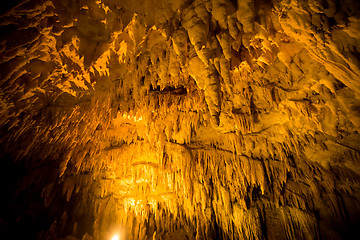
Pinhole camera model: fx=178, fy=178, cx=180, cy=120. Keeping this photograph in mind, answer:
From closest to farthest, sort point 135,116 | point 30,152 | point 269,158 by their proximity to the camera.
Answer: point 135,116, point 30,152, point 269,158

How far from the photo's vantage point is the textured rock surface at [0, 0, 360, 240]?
97.1 inches

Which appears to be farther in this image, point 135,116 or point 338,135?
point 135,116

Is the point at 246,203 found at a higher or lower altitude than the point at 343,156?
lower

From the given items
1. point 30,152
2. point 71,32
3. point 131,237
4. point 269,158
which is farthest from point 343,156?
point 30,152

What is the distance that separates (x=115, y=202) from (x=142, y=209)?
122 cm

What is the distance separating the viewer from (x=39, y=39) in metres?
2.60

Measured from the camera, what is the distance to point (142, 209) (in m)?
7.66

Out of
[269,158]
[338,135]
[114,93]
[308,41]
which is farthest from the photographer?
[269,158]

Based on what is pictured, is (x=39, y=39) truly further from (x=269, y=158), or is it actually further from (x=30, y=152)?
(x=269, y=158)

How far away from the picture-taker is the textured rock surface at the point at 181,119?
2.47 meters

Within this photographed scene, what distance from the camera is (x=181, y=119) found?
498 centimetres

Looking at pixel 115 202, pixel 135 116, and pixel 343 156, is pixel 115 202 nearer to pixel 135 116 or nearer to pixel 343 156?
pixel 135 116

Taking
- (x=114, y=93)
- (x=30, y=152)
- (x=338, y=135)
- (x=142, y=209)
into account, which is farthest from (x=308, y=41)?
(x=142, y=209)

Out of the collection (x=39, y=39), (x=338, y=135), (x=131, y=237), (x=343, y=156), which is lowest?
(x=131, y=237)
